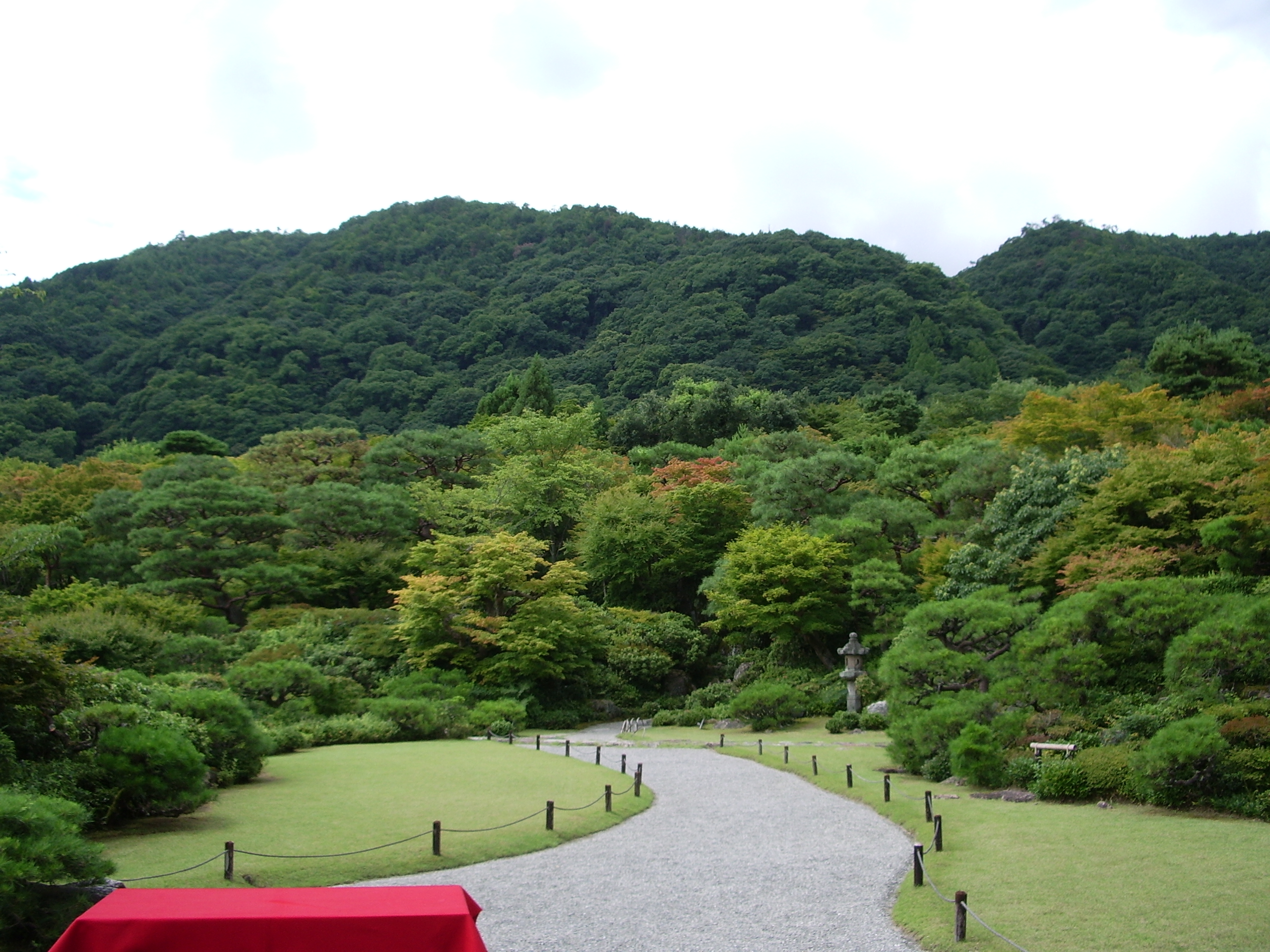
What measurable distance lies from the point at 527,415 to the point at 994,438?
19676mm

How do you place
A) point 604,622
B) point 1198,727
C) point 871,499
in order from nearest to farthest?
1. point 1198,727
2. point 871,499
3. point 604,622

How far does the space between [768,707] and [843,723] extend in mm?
1931

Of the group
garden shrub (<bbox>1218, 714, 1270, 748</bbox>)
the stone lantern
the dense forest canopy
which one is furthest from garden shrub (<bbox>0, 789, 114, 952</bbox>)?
the stone lantern

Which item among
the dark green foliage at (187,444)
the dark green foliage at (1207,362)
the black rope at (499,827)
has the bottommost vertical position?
the black rope at (499,827)

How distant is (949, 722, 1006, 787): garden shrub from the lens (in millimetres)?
12695

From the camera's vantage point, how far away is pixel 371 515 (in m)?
31.3

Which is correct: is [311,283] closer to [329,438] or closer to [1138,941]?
[329,438]

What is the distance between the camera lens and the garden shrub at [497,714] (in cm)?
2125

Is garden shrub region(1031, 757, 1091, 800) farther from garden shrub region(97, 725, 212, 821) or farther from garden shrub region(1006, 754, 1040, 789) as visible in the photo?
garden shrub region(97, 725, 212, 821)

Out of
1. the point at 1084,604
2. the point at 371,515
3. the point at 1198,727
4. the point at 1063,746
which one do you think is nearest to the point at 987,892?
the point at 1198,727

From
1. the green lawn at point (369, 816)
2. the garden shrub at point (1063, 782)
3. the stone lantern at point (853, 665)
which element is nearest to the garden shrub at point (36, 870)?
the green lawn at point (369, 816)

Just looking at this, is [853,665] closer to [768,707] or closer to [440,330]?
[768,707]

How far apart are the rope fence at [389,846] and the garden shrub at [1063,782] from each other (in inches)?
214

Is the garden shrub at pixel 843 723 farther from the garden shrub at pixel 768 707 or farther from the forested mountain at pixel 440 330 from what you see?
the forested mountain at pixel 440 330
